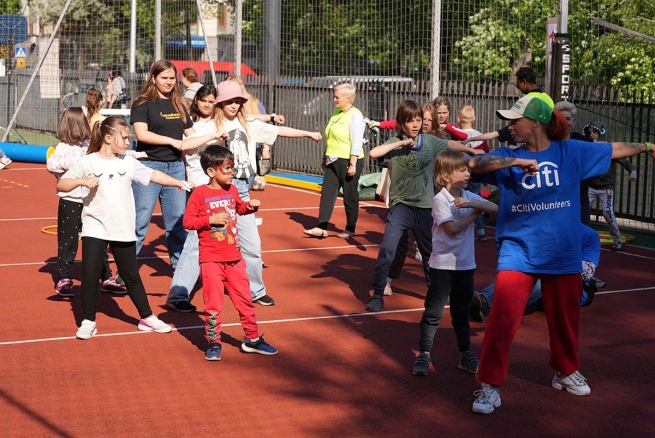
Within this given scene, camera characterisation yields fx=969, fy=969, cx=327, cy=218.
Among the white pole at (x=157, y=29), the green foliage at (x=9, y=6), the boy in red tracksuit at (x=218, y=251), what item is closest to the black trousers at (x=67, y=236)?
the boy in red tracksuit at (x=218, y=251)

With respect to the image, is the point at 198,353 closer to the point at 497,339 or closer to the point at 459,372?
the point at 459,372

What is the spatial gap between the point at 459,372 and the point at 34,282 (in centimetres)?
491

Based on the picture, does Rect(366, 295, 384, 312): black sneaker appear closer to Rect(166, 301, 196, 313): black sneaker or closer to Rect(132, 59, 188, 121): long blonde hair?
Rect(166, 301, 196, 313): black sneaker

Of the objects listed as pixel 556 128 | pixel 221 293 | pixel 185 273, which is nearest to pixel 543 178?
pixel 556 128

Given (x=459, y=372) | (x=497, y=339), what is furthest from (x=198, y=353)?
(x=497, y=339)

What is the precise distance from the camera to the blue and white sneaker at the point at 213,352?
23.1 feet

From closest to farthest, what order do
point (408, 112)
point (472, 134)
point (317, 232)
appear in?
point (408, 112) < point (472, 134) < point (317, 232)

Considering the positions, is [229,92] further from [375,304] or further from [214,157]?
[375,304]

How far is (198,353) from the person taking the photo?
7293mm

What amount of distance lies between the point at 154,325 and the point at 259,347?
107cm

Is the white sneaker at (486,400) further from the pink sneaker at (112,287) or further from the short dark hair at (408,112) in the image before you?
the pink sneaker at (112,287)

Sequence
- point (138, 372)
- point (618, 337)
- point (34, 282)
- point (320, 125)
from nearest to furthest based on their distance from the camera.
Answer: point (138, 372), point (618, 337), point (34, 282), point (320, 125)

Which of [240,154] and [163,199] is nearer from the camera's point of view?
[240,154]

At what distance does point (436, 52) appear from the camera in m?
17.0
